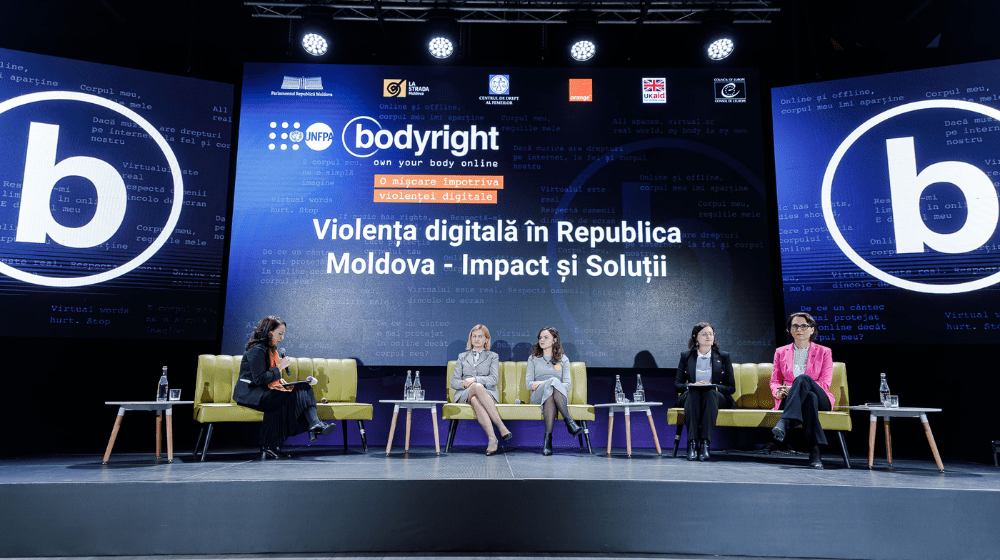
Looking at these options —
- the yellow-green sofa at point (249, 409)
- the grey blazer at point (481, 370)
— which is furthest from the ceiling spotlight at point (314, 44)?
the grey blazer at point (481, 370)

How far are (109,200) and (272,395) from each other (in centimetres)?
239

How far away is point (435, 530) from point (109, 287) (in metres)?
3.68

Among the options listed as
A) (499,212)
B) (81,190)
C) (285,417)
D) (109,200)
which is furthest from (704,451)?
(81,190)

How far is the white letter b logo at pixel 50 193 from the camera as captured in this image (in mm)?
4613

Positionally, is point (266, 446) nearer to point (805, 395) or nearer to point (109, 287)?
point (109, 287)

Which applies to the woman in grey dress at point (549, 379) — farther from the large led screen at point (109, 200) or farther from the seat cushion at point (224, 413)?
the large led screen at point (109, 200)

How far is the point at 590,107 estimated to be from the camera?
532 cm

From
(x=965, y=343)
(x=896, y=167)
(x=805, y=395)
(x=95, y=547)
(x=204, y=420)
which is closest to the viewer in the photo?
(x=95, y=547)

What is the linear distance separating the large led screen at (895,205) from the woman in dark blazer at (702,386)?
3.58ft

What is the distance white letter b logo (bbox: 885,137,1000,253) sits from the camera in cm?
466

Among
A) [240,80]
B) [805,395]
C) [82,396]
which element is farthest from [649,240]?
[82,396]

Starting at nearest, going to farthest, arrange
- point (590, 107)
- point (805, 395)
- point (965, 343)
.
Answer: point (805, 395) < point (965, 343) < point (590, 107)

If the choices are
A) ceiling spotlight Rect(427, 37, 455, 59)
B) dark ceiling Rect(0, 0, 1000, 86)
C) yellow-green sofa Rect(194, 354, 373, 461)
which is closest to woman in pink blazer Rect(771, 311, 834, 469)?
dark ceiling Rect(0, 0, 1000, 86)

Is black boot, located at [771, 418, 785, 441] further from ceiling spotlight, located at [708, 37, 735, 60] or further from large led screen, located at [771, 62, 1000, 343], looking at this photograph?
ceiling spotlight, located at [708, 37, 735, 60]
